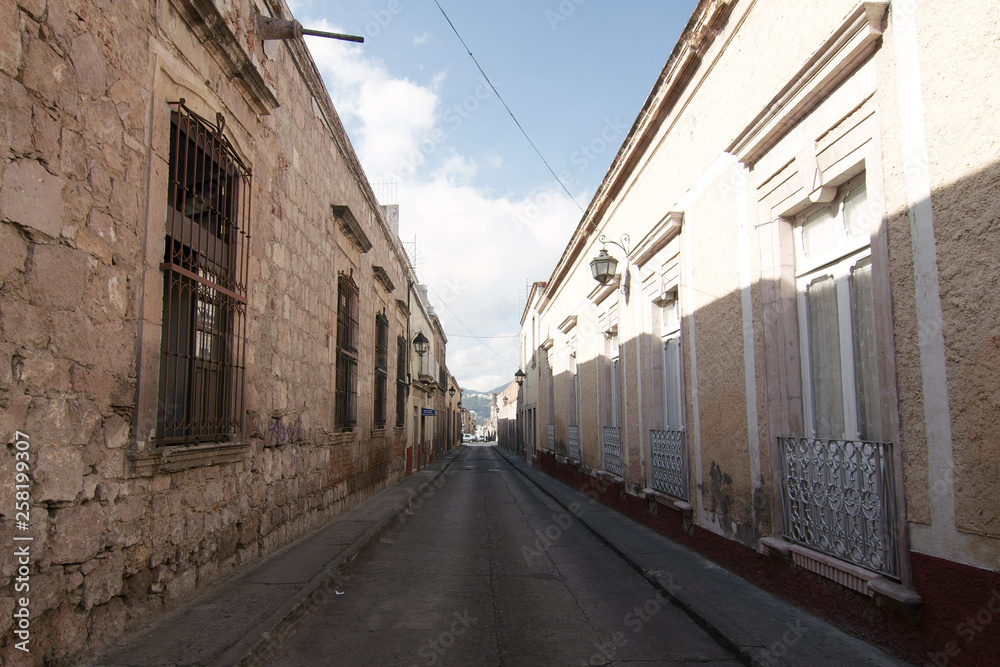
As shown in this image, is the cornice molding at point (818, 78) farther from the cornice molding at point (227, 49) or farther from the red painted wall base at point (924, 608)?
the cornice molding at point (227, 49)

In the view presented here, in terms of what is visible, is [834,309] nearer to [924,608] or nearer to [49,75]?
[924,608]

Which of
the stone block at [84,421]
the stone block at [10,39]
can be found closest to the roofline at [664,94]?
the stone block at [10,39]

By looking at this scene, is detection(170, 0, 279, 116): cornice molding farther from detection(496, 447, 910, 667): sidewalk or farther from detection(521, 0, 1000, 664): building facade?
detection(496, 447, 910, 667): sidewalk

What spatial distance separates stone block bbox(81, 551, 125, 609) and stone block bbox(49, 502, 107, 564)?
Answer: 0.39 feet

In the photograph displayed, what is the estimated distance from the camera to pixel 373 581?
5.70 m

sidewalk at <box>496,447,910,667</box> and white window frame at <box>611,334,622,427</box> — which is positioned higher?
white window frame at <box>611,334,622,427</box>

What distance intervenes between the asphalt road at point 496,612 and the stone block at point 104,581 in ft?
3.38

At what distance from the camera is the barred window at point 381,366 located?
13.4 meters

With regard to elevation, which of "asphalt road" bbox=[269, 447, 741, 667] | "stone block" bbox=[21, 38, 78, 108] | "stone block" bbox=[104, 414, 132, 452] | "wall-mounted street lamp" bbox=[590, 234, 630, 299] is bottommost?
"asphalt road" bbox=[269, 447, 741, 667]

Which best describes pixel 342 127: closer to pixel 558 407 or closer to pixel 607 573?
pixel 607 573

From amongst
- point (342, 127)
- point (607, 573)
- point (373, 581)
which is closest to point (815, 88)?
point (607, 573)

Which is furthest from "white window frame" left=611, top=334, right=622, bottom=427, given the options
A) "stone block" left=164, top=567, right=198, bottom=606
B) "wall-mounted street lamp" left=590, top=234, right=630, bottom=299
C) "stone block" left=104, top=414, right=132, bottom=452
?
"stone block" left=104, top=414, right=132, bottom=452

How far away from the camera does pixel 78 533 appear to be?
131 inches

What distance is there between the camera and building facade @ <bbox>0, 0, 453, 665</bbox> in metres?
3.04
